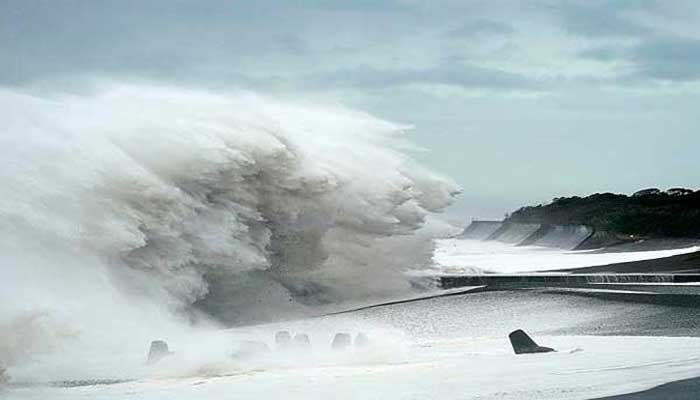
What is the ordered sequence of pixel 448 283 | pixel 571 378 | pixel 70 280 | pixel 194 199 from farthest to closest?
pixel 448 283, pixel 194 199, pixel 70 280, pixel 571 378

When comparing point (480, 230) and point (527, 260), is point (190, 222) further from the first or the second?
point (480, 230)

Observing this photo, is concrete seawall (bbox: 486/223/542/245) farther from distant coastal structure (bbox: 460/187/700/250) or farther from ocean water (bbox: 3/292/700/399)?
ocean water (bbox: 3/292/700/399)

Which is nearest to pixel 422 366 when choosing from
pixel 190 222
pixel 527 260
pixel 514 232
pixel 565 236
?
pixel 190 222

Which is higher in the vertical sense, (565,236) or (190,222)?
(565,236)

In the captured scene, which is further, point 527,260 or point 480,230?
point 480,230

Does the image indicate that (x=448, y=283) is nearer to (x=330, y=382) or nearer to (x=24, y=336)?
(x=24, y=336)

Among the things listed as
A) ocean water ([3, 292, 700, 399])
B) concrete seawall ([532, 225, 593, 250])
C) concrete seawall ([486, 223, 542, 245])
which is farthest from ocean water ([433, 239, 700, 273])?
concrete seawall ([486, 223, 542, 245])

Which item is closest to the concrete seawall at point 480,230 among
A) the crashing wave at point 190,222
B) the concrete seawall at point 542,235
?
the concrete seawall at point 542,235

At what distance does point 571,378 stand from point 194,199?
42.8 ft

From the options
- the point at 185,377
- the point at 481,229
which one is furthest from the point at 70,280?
the point at 481,229

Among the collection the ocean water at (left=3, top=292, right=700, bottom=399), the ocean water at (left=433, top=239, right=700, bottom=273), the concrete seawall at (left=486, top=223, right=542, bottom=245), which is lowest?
the ocean water at (left=3, top=292, right=700, bottom=399)

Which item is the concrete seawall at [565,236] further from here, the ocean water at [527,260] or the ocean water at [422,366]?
the ocean water at [422,366]

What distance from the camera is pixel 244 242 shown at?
23.8m

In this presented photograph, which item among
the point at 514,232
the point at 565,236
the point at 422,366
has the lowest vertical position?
the point at 422,366
